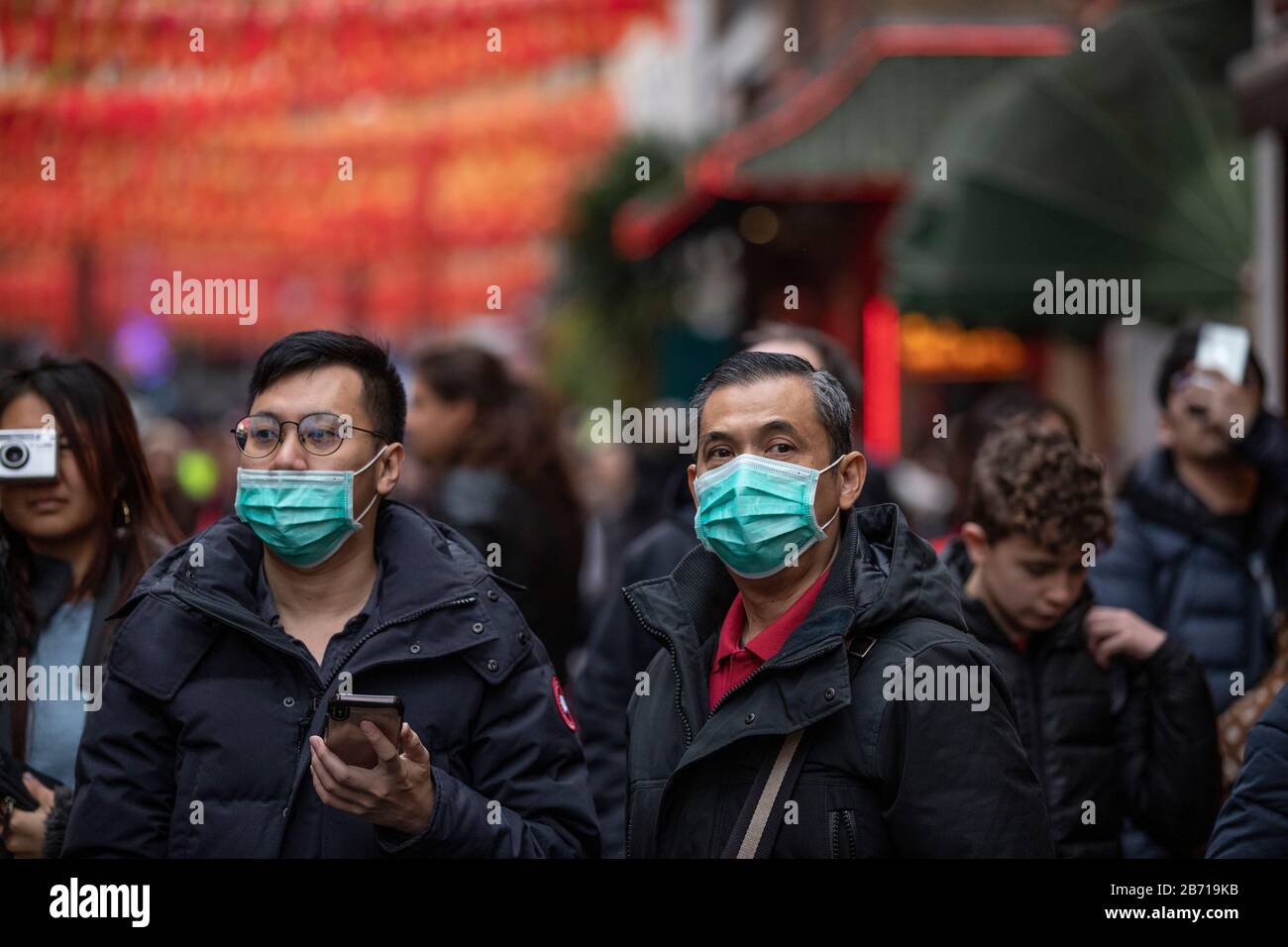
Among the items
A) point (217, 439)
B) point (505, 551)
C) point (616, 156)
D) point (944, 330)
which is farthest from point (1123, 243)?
point (616, 156)

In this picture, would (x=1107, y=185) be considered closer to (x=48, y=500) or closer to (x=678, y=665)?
(x=48, y=500)

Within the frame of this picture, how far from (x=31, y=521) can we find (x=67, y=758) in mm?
559

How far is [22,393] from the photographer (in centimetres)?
398

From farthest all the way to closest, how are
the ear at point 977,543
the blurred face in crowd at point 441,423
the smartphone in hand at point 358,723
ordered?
1. the blurred face in crowd at point 441,423
2. the ear at point 977,543
3. the smartphone in hand at point 358,723

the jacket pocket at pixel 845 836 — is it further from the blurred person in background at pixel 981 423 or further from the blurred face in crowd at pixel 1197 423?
the blurred face in crowd at pixel 1197 423

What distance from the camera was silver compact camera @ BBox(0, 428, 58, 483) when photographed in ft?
12.6

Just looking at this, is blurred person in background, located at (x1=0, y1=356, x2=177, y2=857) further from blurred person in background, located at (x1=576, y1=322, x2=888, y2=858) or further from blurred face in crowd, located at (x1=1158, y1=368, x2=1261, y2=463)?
blurred face in crowd, located at (x1=1158, y1=368, x2=1261, y2=463)

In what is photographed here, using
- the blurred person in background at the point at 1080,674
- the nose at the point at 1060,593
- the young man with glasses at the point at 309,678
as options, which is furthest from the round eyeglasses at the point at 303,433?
the nose at the point at 1060,593

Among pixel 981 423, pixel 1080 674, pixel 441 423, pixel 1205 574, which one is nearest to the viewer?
pixel 1080 674

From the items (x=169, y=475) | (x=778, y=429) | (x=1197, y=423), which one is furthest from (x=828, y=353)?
(x=169, y=475)

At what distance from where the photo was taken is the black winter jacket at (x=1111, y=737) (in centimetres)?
371

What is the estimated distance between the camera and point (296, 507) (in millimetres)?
3230

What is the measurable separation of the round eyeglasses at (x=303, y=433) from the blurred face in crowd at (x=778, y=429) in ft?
2.41

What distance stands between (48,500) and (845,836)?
209 centimetres
